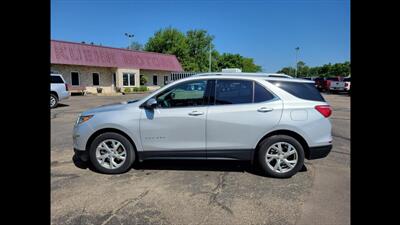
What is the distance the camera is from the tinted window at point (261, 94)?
488 centimetres

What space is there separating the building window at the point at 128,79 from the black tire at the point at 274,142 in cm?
Answer: 3057

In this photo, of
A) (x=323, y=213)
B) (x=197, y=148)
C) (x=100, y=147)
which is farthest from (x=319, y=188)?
(x=100, y=147)

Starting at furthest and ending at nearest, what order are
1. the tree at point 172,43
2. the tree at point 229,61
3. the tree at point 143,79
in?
the tree at point 229,61 → the tree at point 172,43 → the tree at point 143,79

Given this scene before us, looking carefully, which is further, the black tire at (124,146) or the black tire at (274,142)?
the black tire at (124,146)

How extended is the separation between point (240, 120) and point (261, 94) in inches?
23.7

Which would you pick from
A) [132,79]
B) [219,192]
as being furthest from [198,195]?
[132,79]

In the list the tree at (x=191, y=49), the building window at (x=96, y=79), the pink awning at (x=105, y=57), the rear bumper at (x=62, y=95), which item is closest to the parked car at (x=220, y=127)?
the rear bumper at (x=62, y=95)

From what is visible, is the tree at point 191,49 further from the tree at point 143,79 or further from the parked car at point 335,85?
the parked car at point 335,85

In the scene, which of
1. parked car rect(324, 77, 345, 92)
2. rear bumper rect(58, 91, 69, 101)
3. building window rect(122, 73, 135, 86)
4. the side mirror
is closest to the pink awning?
building window rect(122, 73, 135, 86)

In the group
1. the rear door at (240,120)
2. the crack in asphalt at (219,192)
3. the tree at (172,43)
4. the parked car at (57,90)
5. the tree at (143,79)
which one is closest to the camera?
the crack in asphalt at (219,192)

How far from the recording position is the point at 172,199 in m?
3.95
